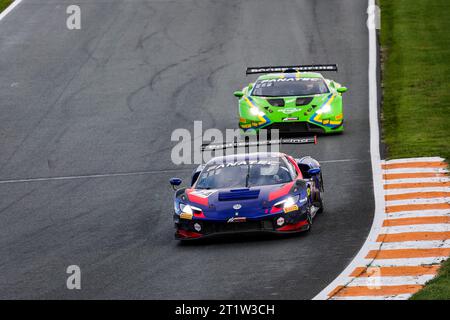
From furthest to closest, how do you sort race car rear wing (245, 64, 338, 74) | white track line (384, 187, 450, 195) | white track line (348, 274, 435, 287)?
race car rear wing (245, 64, 338, 74) < white track line (384, 187, 450, 195) < white track line (348, 274, 435, 287)

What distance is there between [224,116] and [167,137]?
2.34m

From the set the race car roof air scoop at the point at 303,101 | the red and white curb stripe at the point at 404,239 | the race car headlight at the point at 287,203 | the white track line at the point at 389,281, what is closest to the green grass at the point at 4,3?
the race car roof air scoop at the point at 303,101

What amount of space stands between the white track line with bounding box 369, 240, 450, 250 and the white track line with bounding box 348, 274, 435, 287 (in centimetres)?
155

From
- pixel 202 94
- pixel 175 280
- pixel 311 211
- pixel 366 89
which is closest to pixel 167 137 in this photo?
pixel 202 94

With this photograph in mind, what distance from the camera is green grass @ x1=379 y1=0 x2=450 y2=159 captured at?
23906mm

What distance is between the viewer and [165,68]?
33125 millimetres

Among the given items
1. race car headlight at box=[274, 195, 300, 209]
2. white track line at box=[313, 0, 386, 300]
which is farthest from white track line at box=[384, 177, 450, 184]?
race car headlight at box=[274, 195, 300, 209]

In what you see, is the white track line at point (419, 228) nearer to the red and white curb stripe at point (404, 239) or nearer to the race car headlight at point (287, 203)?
the red and white curb stripe at point (404, 239)

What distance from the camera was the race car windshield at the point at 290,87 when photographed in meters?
25.9

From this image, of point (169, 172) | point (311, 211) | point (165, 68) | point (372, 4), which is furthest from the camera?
point (372, 4)

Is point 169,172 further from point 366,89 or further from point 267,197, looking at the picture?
point 366,89

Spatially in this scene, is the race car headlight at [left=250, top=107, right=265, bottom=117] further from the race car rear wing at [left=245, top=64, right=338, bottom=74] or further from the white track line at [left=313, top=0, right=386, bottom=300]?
the white track line at [left=313, top=0, right=386, bottom=300]

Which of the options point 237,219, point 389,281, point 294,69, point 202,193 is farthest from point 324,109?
point 389,281

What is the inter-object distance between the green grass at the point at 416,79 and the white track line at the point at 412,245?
4.26 feet
